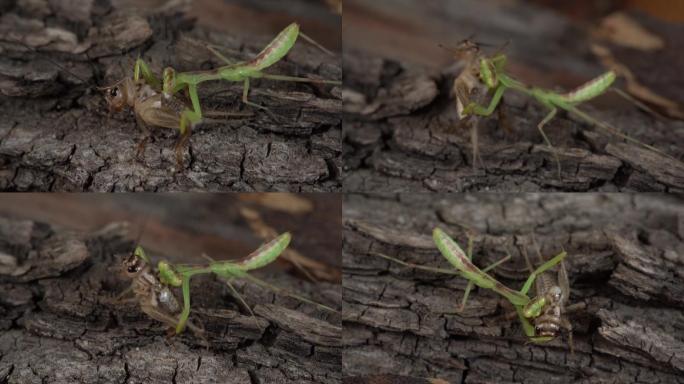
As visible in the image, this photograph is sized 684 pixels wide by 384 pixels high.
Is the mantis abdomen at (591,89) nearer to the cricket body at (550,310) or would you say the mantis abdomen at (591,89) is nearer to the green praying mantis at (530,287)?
the green praying mantis at (530,287)

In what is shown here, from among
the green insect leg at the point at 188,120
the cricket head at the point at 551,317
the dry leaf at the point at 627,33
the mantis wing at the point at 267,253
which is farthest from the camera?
the dry leaf at the point at 627,33

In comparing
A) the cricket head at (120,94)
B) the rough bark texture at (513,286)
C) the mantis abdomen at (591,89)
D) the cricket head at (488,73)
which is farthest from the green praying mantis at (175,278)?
the mantis abdomen at (591,89)

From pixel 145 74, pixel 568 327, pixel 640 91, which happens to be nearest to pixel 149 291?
pixel 145 74

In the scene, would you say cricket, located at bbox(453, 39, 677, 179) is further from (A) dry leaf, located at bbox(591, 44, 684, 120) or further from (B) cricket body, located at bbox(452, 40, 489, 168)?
(A) dry leaf, located at bbox(591, 44, 684, 120)

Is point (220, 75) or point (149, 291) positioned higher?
point (220, 75)

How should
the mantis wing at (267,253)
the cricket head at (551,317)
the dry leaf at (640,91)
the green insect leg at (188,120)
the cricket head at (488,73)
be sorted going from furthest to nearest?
the dry leaf at (640,91) < the cricket head at (488,73) < the mantis wing at (267,253) < the green insect leg at (188,120) < the cricket head at (551,317)

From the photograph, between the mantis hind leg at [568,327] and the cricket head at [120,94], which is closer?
the mantis hind leg at [568,327]

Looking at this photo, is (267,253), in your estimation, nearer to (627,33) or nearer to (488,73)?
(488,73)

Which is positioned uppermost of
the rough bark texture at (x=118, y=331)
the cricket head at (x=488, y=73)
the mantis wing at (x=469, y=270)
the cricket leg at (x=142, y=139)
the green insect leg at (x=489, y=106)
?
the cricket head at (x=488, y=73)

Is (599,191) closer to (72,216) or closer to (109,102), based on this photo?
(109,102)
